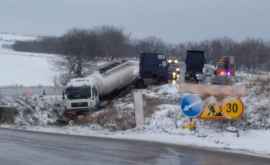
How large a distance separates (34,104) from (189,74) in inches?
482

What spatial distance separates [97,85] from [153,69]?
646cm

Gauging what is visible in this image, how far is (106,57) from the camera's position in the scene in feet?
319

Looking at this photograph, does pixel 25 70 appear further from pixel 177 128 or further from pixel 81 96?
pixel 177 128

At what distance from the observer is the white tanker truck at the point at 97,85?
40688 millimetres

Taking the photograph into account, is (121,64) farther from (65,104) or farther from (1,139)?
(1,139)

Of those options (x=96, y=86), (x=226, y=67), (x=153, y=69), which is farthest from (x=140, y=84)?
(x=226, y=67)

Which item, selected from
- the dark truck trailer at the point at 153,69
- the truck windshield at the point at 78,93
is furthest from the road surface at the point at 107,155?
the dark truck trailer at the point at 153,69

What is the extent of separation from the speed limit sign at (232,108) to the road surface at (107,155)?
171 inches

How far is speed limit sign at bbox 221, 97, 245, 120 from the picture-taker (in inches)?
990

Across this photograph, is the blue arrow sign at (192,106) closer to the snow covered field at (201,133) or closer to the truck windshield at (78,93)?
the snow covered field at (201,133)

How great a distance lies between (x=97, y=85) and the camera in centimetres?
4334

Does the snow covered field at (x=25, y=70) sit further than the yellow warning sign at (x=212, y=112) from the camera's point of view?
Yes

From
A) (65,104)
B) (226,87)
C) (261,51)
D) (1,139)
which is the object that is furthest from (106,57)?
(1,139)

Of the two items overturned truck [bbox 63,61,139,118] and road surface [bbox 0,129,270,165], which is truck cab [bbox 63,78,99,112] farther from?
road surface [bbox 0,129,270,165]
